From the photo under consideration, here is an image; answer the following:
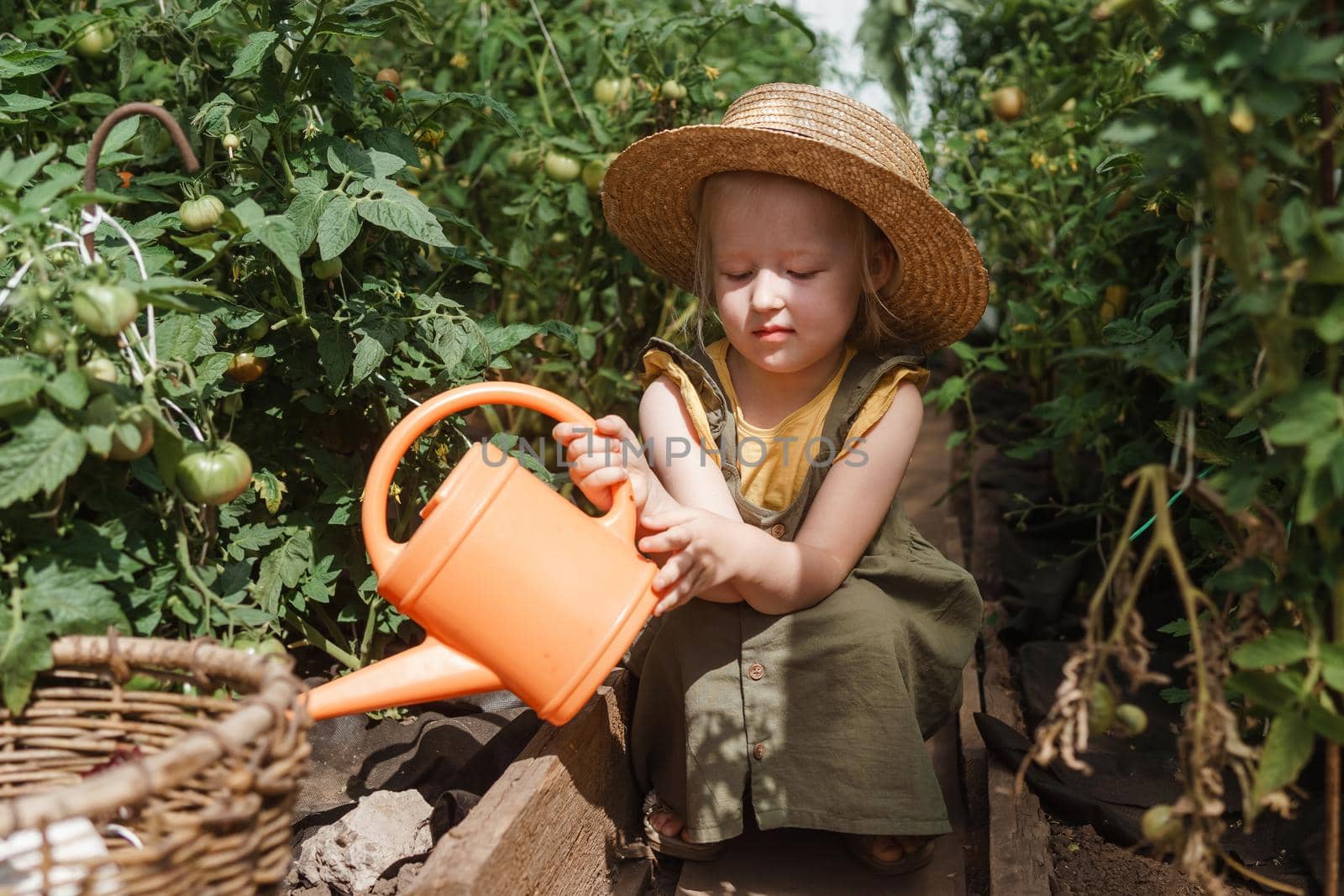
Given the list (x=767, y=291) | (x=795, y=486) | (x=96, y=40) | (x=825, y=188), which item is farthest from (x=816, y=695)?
(x=96, y=40)

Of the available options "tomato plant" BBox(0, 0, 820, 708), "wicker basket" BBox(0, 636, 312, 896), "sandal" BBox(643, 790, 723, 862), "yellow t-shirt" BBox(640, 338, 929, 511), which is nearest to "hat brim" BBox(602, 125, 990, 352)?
"yellow t-shirt" BBox(640, 338, 929, 511)

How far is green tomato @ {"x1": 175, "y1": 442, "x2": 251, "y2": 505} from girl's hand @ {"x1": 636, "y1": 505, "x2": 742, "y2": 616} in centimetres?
49

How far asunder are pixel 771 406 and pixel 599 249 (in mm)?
903

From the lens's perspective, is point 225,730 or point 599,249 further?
point 599,249

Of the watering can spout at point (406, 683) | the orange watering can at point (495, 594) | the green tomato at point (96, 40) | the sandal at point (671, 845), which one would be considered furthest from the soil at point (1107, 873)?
the green tomato at point (96, 40)

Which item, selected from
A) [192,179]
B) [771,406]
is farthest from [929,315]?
[192,179]

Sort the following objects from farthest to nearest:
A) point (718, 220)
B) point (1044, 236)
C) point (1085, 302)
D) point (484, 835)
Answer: point (1044, 236)
point (1085, 302)
point (718, 220)
point (484, 835)

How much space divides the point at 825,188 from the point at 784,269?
0.13 metres

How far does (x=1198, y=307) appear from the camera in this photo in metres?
1.20

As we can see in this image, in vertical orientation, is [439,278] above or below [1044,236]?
above

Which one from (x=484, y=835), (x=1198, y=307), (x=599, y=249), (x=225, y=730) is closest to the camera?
(x=225, y=730)

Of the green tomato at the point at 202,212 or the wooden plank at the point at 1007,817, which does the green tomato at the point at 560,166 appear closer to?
the green tomato at the point at 202,212

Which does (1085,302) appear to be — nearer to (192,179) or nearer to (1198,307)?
(1198,307)

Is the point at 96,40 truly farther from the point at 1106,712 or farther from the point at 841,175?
the point at 1106,712
